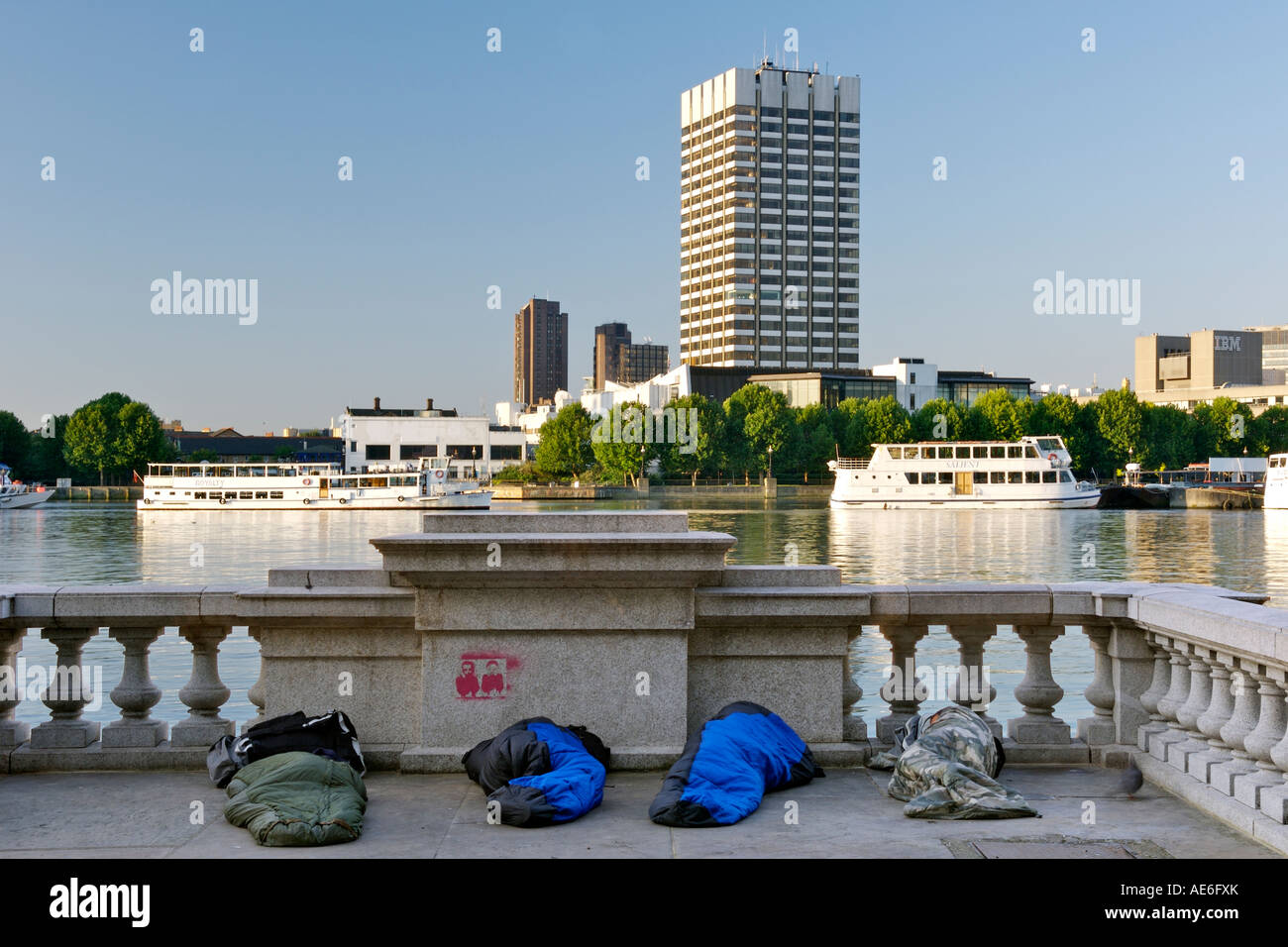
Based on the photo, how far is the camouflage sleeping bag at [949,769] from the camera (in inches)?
209

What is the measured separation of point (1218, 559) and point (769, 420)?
3188 inches

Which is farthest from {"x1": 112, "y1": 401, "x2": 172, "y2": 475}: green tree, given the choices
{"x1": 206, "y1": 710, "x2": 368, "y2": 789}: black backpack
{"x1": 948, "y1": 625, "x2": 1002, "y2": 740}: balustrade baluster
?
{"x1": 948, "y1": 625, "x2": 1002, "y2": 740}: balustrade baluster

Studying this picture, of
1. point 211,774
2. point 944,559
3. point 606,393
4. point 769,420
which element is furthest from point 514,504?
point 211,774

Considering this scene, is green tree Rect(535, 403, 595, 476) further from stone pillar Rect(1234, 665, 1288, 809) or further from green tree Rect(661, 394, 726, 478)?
stone pillar Rect(1234, 665, 1288, 809)

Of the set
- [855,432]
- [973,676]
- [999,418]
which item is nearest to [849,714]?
[973,676]

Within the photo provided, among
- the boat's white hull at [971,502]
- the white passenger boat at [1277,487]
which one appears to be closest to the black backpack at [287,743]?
the boat's white hull at [971,502]

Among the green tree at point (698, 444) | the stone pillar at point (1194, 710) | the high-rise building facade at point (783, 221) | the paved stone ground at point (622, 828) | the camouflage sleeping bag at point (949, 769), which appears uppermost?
the high-rise building facade at point (783, 221)

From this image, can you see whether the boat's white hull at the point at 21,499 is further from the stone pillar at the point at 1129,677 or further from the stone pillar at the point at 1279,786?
the stone pillar at the point at 1279,786

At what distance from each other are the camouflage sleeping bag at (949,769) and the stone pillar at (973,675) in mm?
392

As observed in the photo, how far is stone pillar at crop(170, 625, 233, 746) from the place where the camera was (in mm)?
6344

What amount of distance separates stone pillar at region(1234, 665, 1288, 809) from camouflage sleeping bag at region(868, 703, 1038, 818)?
0.93 meters

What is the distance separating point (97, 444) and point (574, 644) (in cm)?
13883

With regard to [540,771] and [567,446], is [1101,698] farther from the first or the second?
[567,446]
